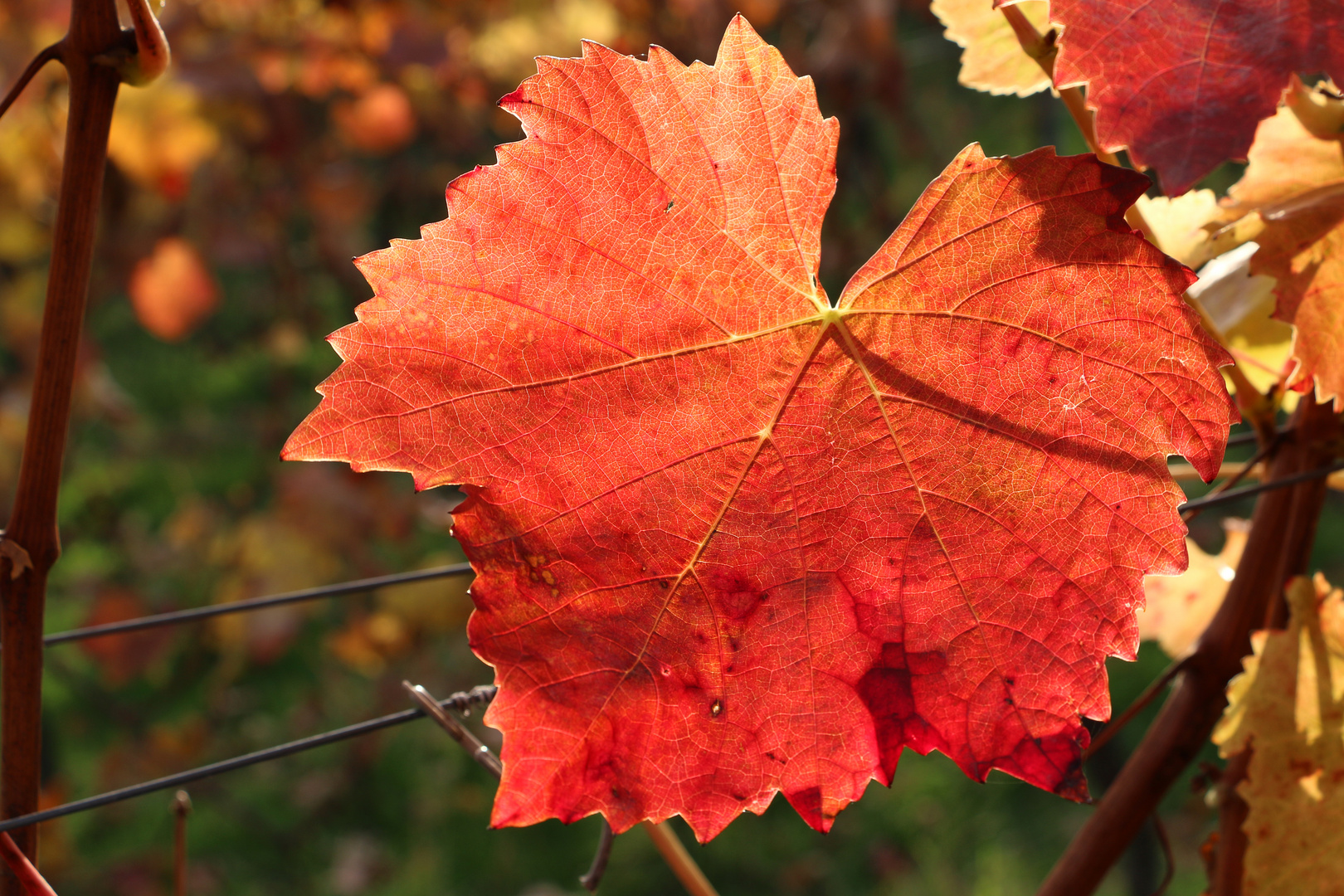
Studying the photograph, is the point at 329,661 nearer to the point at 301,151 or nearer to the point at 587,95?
the point at 301,151

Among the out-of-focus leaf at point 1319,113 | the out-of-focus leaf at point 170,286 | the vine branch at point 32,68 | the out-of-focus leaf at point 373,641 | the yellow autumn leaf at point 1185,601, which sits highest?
the out-of-focus leaf at point 170,286

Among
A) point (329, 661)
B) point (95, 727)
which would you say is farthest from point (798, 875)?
point (95, 727)

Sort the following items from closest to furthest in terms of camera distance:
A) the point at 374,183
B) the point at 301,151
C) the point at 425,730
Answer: the point at 425,730, the point at 301,151, the point at 374,183

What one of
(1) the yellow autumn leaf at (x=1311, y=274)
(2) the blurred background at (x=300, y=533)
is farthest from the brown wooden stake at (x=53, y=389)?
(2) the blurred background at (x=300, y=533)

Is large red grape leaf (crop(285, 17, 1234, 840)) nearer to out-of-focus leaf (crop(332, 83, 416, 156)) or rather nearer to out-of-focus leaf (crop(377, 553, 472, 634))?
out-of-focus leaf (crop(377, 553, 472, 634))

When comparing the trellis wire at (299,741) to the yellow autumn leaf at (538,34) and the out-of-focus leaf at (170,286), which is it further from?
the yellow autumn leaf at (538,34)

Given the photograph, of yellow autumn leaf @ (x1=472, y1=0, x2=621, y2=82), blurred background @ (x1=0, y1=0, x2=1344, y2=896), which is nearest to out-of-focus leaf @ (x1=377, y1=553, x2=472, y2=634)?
blurred background @ (x1=0, y1=0, x2=1344, y2=896)
